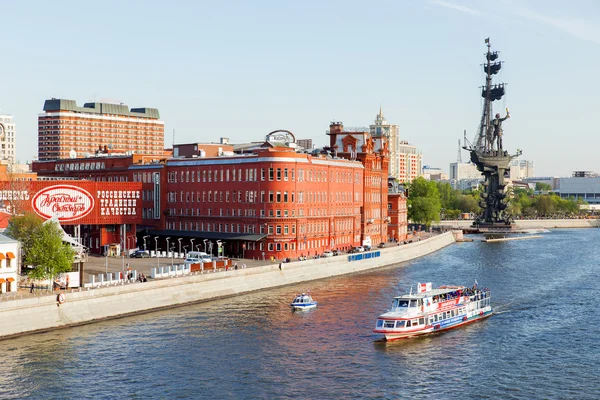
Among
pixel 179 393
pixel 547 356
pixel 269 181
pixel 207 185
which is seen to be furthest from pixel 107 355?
pixel 207 185

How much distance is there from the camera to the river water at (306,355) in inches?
2253

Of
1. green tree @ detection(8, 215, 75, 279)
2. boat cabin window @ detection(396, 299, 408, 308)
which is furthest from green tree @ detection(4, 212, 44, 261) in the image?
boat cabin window @ detection(396, 299, 408, 308)

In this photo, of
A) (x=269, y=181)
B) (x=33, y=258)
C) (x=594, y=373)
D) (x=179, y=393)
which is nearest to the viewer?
(x=179, y=393)

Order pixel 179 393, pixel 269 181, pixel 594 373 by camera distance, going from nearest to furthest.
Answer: pixel 179 393
pixel 594 373
pixel 269 181

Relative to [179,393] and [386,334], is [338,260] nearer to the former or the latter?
[386,334]

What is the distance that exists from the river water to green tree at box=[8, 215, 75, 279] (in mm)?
9829

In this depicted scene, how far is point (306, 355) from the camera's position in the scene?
218 ft

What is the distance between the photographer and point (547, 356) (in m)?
67.6

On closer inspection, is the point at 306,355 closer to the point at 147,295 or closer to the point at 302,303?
the point at 302,303

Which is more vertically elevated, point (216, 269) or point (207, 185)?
point (207, 185)

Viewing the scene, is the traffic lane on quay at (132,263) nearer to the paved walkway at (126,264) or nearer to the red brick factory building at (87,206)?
the paved walkway at (126,264)

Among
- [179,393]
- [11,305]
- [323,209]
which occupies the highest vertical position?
[323,209]

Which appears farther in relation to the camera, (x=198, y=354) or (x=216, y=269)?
(x=216, y=269)

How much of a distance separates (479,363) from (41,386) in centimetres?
3596
